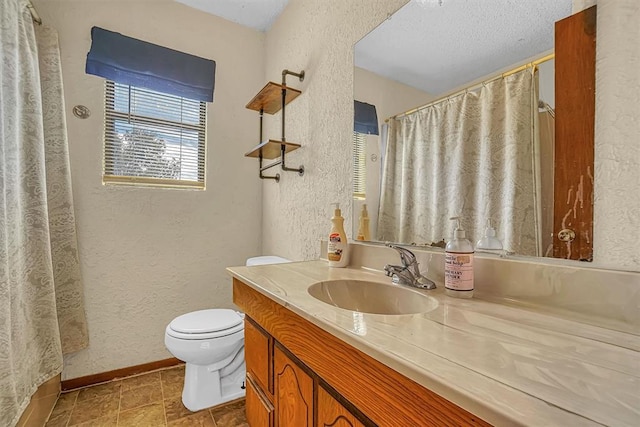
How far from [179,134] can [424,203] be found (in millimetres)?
1725

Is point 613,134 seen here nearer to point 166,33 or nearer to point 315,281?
point 315,281

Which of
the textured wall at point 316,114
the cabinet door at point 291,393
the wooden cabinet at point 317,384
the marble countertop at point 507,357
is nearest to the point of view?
the marble countertop at point 507,357

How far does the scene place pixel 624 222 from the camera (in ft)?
2.00

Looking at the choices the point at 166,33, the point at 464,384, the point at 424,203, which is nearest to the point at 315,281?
the point at 424,203

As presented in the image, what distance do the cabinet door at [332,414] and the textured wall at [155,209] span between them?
1.59 meters

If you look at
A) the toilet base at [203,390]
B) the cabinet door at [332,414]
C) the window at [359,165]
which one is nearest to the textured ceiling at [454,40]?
the window at [359,165]

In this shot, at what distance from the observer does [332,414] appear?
2.13ft

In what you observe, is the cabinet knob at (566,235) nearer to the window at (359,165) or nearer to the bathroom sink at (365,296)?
the bathroom sink at (365,296)

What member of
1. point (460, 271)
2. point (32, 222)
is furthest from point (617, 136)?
point (32, 222)

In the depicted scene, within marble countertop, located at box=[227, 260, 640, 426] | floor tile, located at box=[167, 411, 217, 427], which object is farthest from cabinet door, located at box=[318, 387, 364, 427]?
floor tile, located at box=[167, 411, 217, 427]

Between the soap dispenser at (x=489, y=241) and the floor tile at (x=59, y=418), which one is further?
the floor tile at (x=59, y=418)

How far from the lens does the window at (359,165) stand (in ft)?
4.23

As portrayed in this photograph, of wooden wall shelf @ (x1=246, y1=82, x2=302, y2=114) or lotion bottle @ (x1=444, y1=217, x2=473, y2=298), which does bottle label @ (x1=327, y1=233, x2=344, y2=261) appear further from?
wooden wall shelf @ (x1=246, y1=82, x2=302, y2=114)

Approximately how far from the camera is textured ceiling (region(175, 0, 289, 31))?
1.92 metres
